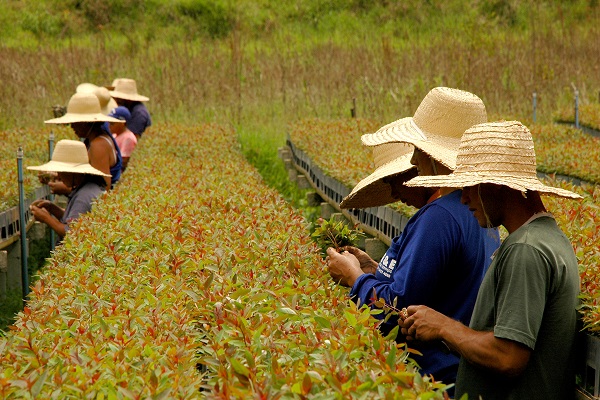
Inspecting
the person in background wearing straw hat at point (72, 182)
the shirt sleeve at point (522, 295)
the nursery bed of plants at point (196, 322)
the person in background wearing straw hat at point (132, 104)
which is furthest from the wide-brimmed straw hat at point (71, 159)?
the person in background wearing straw hat at point (132, 104)

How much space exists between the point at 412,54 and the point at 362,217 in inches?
546

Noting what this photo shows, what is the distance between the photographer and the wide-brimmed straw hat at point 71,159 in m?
7.33

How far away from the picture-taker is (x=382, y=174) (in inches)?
156

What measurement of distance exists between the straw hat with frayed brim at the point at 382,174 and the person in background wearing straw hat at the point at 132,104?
8.92 meters

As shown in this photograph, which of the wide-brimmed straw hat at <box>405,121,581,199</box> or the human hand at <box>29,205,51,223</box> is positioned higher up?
the wide-brimmed straw hat at <box>405,121,581,199</box>

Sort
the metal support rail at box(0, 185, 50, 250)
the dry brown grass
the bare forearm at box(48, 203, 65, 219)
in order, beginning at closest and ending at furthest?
the metal support rail at box(0, 185, 50, 250) < the bare forearm at box(48, 203, 65, 219) < the dry brown grass

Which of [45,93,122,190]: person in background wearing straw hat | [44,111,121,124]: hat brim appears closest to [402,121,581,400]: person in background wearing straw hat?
[45,93,122,190]: person in background wearing straw hat

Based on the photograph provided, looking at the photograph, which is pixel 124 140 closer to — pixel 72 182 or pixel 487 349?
pixel 72 182

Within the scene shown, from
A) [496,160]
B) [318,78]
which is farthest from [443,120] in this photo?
[318,78]

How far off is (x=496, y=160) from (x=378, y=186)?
115cm

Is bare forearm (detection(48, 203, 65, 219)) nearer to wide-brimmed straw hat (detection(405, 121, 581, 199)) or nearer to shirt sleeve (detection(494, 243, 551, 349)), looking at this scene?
wide-brimmed straw hat (detection(405, 121, 581, 199))

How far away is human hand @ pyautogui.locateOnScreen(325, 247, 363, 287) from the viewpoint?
12.1ft

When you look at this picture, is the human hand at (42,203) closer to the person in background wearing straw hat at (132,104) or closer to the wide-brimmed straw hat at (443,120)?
the wide-brimmed straw hat at (443,120)

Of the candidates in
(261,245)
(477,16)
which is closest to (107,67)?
(477,16)
